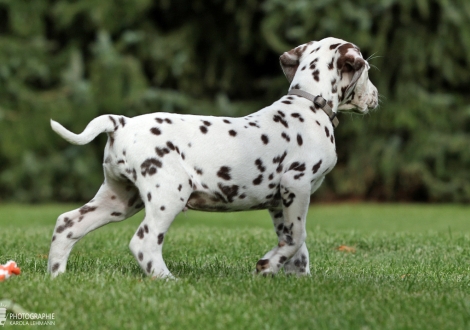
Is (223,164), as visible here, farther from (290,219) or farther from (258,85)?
(258,85)

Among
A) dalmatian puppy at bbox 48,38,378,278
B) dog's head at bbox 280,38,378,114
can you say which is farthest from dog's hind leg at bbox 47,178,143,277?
dog's head at bbox 280,38,378,114

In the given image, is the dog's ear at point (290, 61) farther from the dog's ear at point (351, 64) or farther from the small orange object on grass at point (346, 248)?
the small orange object on grass at point (346, 248)

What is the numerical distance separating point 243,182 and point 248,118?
0.55 meters

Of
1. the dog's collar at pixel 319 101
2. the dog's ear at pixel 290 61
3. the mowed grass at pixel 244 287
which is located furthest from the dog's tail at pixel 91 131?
the dog's ear at pixel 290 61

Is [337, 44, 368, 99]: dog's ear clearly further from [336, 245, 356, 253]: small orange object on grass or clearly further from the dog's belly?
[336, 245, 356, 253]: small orange object on grass

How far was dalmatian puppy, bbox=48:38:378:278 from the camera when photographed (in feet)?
17.7

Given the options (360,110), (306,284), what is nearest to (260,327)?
(306,284)

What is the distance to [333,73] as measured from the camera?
6168 millimetres

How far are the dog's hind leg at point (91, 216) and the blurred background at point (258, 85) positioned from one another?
11676 millimetres

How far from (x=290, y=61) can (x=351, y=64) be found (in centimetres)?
61

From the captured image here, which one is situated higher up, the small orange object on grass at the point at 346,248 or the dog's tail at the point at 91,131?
the dog's tail at the point at 91,131

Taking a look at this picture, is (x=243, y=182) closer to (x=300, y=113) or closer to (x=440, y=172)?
(x=300, y=113)

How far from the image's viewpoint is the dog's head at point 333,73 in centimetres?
612

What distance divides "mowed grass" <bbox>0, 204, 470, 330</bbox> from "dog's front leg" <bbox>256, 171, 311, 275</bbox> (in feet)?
0.38
